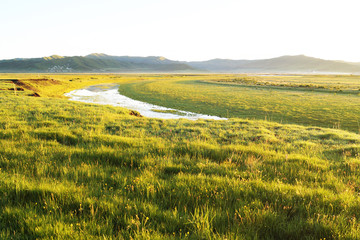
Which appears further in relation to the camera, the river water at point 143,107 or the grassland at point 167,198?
the river water at point 143,107

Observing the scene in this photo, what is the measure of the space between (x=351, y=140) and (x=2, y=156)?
16297mm

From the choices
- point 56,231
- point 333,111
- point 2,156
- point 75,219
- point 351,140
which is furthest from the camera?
point 333,111

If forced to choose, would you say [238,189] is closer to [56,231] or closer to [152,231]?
[152,231]

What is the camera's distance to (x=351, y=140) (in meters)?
11.8

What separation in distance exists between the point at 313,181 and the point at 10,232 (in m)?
5.80

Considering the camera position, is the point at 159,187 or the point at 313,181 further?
the point at 313,181

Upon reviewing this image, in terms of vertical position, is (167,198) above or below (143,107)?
above

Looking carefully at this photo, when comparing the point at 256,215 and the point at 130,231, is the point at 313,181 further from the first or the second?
the point at 130,231

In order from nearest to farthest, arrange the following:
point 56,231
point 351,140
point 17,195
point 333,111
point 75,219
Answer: point 56,231 → point 75,219 → point 17,195 → point 351,140 → point 333,111

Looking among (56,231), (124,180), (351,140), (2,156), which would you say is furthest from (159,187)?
(351,140)

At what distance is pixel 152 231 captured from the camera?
2.78 meters

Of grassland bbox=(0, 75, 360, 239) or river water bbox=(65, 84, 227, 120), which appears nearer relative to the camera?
grassland bbox=(0, 75, 360, 239)

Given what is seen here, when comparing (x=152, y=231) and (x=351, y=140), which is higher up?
(x=152, y=231)

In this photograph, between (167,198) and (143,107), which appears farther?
(143,107)
